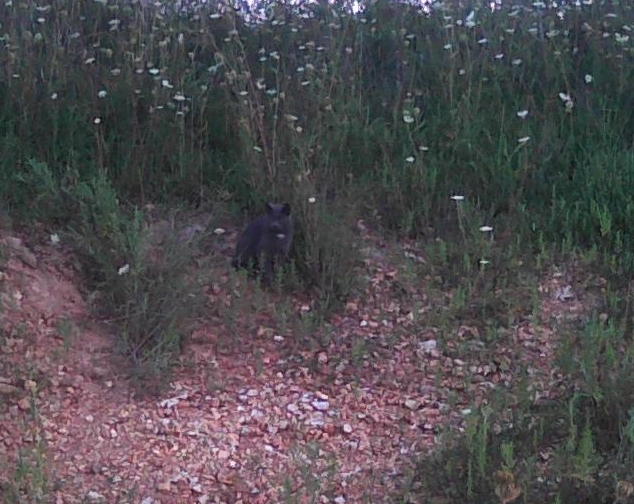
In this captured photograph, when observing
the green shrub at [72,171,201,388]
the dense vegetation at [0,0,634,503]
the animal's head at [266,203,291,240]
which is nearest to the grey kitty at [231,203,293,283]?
the animal's head at [266,203,291,240]

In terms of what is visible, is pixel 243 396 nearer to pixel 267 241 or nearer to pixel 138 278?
pixel 138 278

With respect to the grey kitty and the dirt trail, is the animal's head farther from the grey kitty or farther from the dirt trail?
the dirt trail

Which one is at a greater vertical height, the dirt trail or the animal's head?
the animal's head

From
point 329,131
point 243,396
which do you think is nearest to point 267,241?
point 243,396

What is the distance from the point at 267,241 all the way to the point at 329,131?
3.59 ft

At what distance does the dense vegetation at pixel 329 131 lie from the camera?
5812 millimetres

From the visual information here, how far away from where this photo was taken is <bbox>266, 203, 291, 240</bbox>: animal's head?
5.78 meters

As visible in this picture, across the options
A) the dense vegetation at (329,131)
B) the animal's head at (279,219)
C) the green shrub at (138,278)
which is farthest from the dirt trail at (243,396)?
the animal's head at (279,219)

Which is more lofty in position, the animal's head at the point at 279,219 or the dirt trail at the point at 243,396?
the animal's head at the point at 279,219

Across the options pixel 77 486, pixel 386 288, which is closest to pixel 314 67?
pixel 386 288

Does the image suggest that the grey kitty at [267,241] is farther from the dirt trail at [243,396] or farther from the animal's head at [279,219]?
the dirt trail at [243,396]

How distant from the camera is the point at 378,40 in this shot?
24.8 feet

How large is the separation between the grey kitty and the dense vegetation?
11 cm

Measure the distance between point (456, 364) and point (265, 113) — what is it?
6.96 feet
